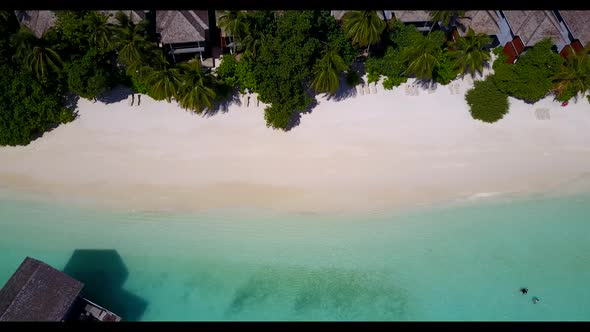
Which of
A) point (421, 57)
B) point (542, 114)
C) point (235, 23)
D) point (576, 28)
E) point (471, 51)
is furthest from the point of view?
point (542, 114)

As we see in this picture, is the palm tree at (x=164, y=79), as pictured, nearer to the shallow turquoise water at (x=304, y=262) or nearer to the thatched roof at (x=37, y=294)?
the shallow turquoise water at (x=304, y=262)

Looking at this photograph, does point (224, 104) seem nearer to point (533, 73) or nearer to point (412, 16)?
point (412, 16)

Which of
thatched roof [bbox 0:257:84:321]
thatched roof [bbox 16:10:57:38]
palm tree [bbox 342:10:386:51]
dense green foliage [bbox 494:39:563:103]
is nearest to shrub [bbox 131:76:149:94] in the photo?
thatched roof [bbox 16:10:57:38]

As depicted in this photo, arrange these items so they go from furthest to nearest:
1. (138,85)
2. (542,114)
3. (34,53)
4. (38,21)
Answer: (542,114) < (138,85) < (38,21) < (34,53)

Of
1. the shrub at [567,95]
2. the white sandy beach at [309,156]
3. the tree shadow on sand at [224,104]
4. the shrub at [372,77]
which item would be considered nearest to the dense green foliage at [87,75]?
the white sandy beach at [309,156]

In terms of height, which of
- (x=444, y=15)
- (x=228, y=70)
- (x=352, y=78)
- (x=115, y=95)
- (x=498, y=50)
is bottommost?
(x=115, y=95)

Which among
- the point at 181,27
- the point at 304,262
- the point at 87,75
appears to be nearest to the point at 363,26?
the point at 181,27

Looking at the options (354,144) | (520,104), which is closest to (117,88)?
(354,144)
